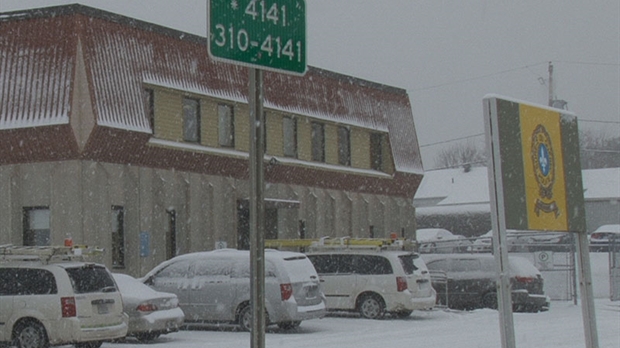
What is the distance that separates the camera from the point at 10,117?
27797mm

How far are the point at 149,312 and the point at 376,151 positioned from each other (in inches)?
865

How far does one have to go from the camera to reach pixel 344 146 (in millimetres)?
39000

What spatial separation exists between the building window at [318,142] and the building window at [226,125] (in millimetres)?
4695

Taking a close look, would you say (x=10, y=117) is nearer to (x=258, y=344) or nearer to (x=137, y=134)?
(x=137, y=134)

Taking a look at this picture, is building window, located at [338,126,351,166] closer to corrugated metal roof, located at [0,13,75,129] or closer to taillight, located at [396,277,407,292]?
taillight, located at [396,277,407,292]

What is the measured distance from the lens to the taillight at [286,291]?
72.1 feet

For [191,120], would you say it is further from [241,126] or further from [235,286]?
[235,286]

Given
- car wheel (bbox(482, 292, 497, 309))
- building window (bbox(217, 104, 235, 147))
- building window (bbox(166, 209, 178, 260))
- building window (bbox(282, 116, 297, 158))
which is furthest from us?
building window (bbox(282, 116, 297, 158))

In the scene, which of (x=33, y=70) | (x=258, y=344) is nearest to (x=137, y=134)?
(x=33, y=70)

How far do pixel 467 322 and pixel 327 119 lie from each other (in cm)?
1327

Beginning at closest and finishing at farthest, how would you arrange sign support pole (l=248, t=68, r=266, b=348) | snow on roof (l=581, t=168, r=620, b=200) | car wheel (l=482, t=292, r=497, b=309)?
sign support pole (l=248, t=68, r=266, b=348)
car wheel (l=482, t=292, r=497, b=309)
snow on roof (l=581, t=168, r=620, b=200)

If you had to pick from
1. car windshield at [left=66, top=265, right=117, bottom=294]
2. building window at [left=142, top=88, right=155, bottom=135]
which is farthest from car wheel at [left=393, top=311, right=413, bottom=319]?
car windshield at [left=66, top=265, right=117, bottom=294]

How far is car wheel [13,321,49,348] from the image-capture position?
17828 millimetres

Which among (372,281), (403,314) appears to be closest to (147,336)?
(372,281)
